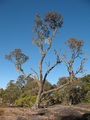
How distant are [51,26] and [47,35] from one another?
1.10m

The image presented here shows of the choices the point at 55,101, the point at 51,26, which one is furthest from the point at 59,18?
the point at 55,101

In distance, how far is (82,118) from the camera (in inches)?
227

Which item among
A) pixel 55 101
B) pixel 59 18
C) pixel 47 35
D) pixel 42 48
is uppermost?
pixel 59 18

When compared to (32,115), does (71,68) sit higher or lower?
higher

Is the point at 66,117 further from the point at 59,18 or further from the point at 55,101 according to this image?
the point at 55,101

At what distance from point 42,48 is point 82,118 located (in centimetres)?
1229

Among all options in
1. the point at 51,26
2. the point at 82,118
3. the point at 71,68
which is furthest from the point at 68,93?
the point at 82,118

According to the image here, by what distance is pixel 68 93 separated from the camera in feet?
88.9

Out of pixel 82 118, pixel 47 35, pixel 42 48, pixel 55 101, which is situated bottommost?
pixel 82 118

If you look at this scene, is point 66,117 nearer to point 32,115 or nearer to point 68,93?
point 32,115

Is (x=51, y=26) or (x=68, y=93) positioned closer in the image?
(x=51, y=26)

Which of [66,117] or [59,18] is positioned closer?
[66,117]

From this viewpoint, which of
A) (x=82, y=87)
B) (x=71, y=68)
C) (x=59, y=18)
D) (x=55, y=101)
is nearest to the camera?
(x=71, y=68)

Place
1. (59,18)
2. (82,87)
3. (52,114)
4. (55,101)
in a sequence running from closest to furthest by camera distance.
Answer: (52,114) < (59,18) < (55,101) < (82,87)
